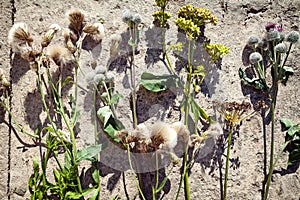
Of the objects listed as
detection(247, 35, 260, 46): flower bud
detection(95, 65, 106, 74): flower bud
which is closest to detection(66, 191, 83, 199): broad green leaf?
detection(95, 65, 106, 74): flower bud

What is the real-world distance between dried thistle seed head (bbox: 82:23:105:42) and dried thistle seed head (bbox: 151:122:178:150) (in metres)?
0.34

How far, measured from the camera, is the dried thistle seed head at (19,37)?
136 centimetres

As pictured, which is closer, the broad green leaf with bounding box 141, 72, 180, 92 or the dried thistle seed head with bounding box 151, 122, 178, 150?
the dried thistle seed head with bounding box 151, 122, 178, 150

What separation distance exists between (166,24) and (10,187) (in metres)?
0.70

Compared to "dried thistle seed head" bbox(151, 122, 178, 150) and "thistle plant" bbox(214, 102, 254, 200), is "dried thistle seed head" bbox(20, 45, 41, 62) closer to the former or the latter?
"dried thistle seed head" bbox(151, 122, 178, 150)

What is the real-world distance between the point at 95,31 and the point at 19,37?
0.75 ft

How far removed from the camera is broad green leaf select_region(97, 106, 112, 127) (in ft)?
4.45

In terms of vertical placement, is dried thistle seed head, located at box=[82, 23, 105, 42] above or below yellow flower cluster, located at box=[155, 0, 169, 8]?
below

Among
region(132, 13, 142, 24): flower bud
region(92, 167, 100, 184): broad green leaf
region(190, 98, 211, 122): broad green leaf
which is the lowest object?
region(92, 167, 100, 184): broad green leaf

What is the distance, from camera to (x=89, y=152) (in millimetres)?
1344

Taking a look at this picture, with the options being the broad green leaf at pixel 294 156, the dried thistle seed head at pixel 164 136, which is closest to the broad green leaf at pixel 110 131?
the dried thistle seed head at pixel 164 136

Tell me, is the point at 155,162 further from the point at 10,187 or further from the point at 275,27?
the point at 275,27

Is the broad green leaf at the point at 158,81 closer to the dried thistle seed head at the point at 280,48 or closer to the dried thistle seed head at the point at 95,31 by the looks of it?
the dried thistle seed head at the point at 95,31

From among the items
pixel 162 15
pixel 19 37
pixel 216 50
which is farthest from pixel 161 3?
pixel 19 37
